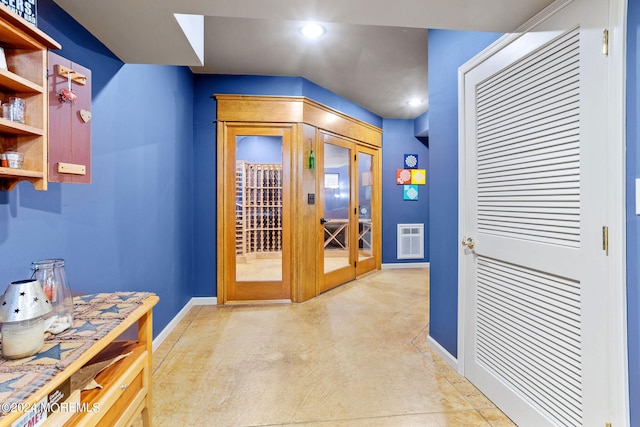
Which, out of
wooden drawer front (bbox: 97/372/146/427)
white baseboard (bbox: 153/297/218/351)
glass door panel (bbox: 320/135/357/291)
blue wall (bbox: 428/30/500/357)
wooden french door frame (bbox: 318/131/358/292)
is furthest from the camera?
glass door panel (bbox: 320/135/357/291)

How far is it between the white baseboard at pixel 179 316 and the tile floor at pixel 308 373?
0.17 feet

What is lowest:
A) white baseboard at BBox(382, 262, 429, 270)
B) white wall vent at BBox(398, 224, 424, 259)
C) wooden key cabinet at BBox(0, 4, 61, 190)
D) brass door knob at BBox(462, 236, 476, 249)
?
white baseboard at BBox(382, 262, 429, 270)

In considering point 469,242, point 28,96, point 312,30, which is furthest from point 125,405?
point 312,30

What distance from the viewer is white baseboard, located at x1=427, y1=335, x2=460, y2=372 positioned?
2181mm

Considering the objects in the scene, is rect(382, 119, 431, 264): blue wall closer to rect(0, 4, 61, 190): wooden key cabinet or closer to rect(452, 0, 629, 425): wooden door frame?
rect(452, 0, 629, 425): wooden door frame

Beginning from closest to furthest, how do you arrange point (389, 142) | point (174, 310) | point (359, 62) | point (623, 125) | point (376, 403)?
point (623, 125) < point (376, 403) < point (174, 310) < point (359, 62) < point (389, 142)

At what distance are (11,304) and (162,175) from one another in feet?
6.44

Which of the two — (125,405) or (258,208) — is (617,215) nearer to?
(125,405)

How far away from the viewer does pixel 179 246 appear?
123 inches

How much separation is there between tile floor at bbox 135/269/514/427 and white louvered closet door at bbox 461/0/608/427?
0.35 m

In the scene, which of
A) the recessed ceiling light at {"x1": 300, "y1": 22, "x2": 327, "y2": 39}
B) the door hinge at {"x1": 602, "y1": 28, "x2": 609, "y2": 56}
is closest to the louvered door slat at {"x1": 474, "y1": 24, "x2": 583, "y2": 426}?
the door hinge at {"x1": 602, "y1": 28, "x2": 609, "y2": 56}

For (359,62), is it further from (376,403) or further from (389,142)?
(376,403)

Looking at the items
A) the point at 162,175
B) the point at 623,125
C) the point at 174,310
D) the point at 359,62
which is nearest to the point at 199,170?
the point at 162,175

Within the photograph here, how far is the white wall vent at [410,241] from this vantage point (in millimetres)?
5516
